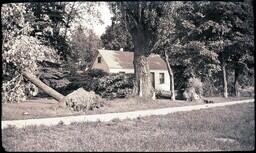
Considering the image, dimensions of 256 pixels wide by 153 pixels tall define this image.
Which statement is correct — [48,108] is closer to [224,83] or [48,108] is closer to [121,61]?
[224,83]

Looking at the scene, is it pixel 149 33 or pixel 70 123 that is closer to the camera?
pixel 70 123

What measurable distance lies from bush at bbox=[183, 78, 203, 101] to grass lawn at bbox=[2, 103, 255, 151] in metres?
11.6

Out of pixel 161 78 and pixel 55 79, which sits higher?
pixel 161 78

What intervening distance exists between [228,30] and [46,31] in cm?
1182

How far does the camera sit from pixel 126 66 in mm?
39406

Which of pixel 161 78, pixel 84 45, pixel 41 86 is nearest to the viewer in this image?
pixel 41 86

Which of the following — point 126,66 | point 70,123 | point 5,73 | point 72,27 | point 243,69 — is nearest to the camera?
point 70,123

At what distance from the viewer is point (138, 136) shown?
9125mm

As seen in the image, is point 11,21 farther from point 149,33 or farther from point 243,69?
point 243,69

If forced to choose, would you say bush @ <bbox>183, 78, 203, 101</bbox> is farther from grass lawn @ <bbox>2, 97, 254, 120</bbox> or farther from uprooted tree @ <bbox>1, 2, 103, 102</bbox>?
uprooted tree @ <bbox>1, 2, 103, 102</bbox>

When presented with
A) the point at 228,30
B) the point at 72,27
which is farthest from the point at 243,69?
the point at 72,27

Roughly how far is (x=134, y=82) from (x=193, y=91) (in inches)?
194

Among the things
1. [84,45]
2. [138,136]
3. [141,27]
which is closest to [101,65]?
[84,45]

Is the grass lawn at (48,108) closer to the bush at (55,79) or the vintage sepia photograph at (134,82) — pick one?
the vintage sepia photograph at (134,82)
